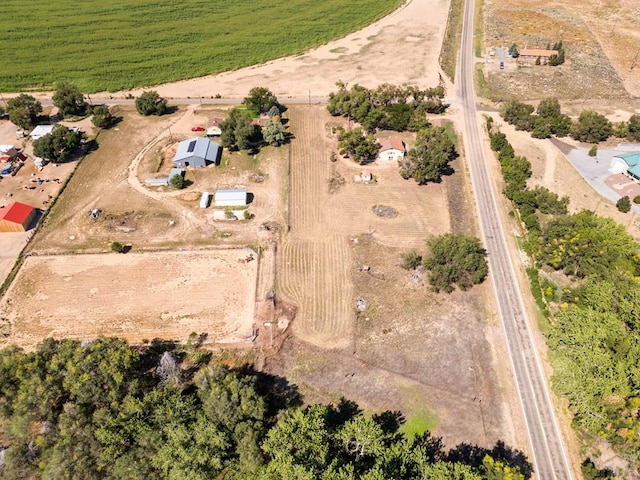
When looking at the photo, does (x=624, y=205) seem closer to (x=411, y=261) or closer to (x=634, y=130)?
(x=634, y=130)

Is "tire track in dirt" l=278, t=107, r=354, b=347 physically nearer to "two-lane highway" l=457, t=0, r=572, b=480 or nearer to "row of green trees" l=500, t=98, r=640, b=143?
"two-lane highway" l=457, t=0, r=572, b=480

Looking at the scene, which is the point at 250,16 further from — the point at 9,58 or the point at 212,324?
the point at 212,324

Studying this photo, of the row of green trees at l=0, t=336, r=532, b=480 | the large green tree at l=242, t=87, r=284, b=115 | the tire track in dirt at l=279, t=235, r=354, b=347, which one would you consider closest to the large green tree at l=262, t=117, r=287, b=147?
the large green tree at l=242, t=87, r=284, b=115

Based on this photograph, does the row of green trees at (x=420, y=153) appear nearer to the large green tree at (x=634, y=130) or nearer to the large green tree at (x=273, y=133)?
the large green tree at (x=273, y=133)

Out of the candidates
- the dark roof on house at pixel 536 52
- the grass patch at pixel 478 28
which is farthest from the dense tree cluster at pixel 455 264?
the grass patch at pixel 478 28

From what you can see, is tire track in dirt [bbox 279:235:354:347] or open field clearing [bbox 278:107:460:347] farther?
open field clearing [bbox 278:107:460:347]

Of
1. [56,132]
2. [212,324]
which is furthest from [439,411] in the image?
[56,132]

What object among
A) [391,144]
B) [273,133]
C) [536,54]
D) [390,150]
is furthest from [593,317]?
[536,54]
